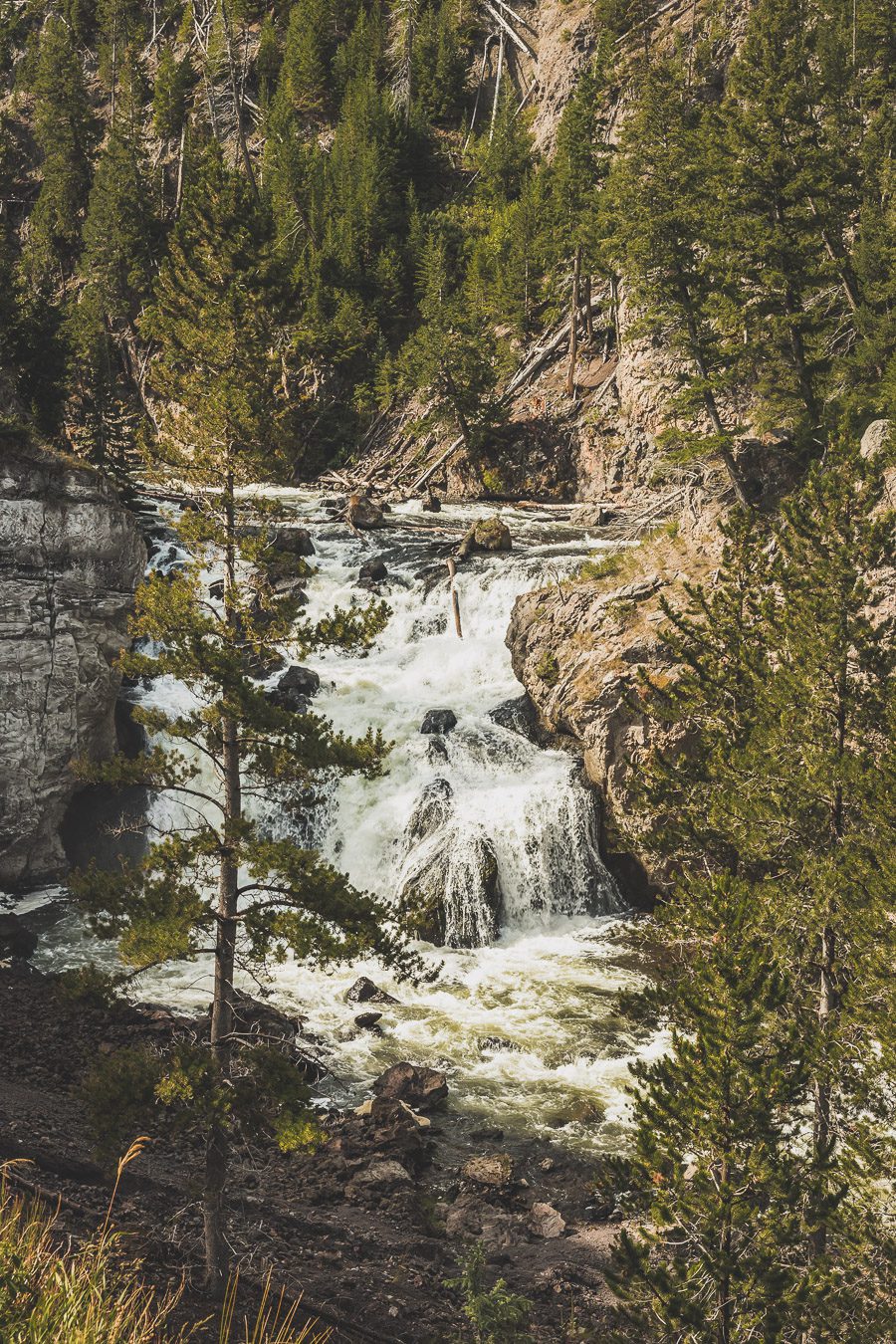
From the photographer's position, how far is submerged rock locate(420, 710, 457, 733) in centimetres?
2567

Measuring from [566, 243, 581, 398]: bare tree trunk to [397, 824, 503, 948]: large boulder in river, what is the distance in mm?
33797

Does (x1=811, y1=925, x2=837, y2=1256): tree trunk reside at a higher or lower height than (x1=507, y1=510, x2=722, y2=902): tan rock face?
lower

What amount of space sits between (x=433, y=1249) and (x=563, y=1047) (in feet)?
19.6

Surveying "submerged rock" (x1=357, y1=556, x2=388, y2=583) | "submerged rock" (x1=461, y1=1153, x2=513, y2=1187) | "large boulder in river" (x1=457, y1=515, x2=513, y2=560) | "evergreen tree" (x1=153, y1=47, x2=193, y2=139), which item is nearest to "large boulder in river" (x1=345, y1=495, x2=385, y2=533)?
"submerged rock" (x1=357, y1=556, x2=388, y2=583)

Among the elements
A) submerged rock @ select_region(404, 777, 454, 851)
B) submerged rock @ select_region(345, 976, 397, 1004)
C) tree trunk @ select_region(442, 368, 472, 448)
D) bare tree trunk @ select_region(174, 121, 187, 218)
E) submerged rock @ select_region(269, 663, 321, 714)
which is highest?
bare tree trunk @ select_region(174, 121, 187, 218)

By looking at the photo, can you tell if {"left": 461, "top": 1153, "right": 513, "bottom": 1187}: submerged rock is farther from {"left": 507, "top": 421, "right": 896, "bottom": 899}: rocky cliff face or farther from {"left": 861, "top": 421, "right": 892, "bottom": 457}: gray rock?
{"left": 861, "top": 421, "right": 892, "bottom": 457}: gray rock

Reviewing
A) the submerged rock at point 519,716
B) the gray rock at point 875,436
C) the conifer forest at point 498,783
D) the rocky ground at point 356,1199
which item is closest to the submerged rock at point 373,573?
the conifer forest at point 498,783

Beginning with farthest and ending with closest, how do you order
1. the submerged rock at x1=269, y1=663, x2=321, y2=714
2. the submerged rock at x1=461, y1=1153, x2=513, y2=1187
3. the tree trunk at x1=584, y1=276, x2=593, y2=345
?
the tree trunk at x1=584, y1=276, x2=593, y2=345 → the submerged rock at x1=269, y1=663, x2=321, y2=714 → the submerged rock at x1=461, y1=1153, x2=513, y2=1187

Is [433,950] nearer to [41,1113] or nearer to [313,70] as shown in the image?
[41,1113]

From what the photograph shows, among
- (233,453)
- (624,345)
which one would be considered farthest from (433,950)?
(624,345)

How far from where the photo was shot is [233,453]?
11.0 meters

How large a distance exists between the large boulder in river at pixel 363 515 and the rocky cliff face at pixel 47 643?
15.2 m

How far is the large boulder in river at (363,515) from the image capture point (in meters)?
38.7

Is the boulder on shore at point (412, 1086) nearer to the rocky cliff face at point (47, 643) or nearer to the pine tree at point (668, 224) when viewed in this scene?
the rocky cliff face at point (47, 643)
